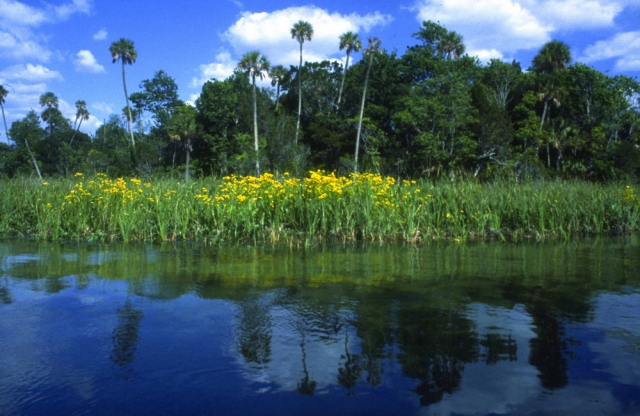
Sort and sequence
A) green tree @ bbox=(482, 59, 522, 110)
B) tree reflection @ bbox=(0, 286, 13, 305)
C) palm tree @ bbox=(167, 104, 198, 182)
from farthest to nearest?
palm tree @ bbox=(167, 104, 198, 182) < green tree @ bbox=(482, 59, 522, 110) < tree reflection @ bbox=(0, 286, 13, 305)

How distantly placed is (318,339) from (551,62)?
4617cm

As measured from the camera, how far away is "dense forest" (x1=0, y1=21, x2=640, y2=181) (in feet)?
133

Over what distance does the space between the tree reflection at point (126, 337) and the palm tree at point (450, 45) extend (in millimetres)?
47880

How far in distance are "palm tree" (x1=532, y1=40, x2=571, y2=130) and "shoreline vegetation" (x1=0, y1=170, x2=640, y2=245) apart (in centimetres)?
3612

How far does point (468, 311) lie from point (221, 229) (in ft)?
21.3

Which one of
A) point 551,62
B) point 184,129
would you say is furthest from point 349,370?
point 184,129

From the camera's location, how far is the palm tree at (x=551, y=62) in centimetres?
4406

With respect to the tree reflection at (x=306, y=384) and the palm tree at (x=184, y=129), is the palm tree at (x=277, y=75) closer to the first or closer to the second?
the palm tree at (x=184, y=129)

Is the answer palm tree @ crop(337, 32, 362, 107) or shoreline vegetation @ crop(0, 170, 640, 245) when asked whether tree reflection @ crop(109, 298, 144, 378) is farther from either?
palm tree @ crop(337, 32, 362, 107)

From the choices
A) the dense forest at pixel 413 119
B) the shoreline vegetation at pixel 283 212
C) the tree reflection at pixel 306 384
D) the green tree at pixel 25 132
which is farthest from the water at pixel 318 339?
the green tree at pixel 25 132

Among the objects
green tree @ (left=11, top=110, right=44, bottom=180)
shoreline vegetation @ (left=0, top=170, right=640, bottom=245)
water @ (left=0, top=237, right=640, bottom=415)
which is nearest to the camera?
water @ (left=0, top=237, right=640, bottom=415)

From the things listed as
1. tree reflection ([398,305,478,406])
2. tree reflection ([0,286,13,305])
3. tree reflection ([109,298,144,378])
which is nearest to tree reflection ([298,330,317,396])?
tree reflection ([398,305,478,406])

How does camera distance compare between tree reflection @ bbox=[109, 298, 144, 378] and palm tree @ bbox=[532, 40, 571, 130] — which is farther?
palm tree @ bbox=[532, 40, 571, 130]

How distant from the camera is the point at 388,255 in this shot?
8.29 meters
